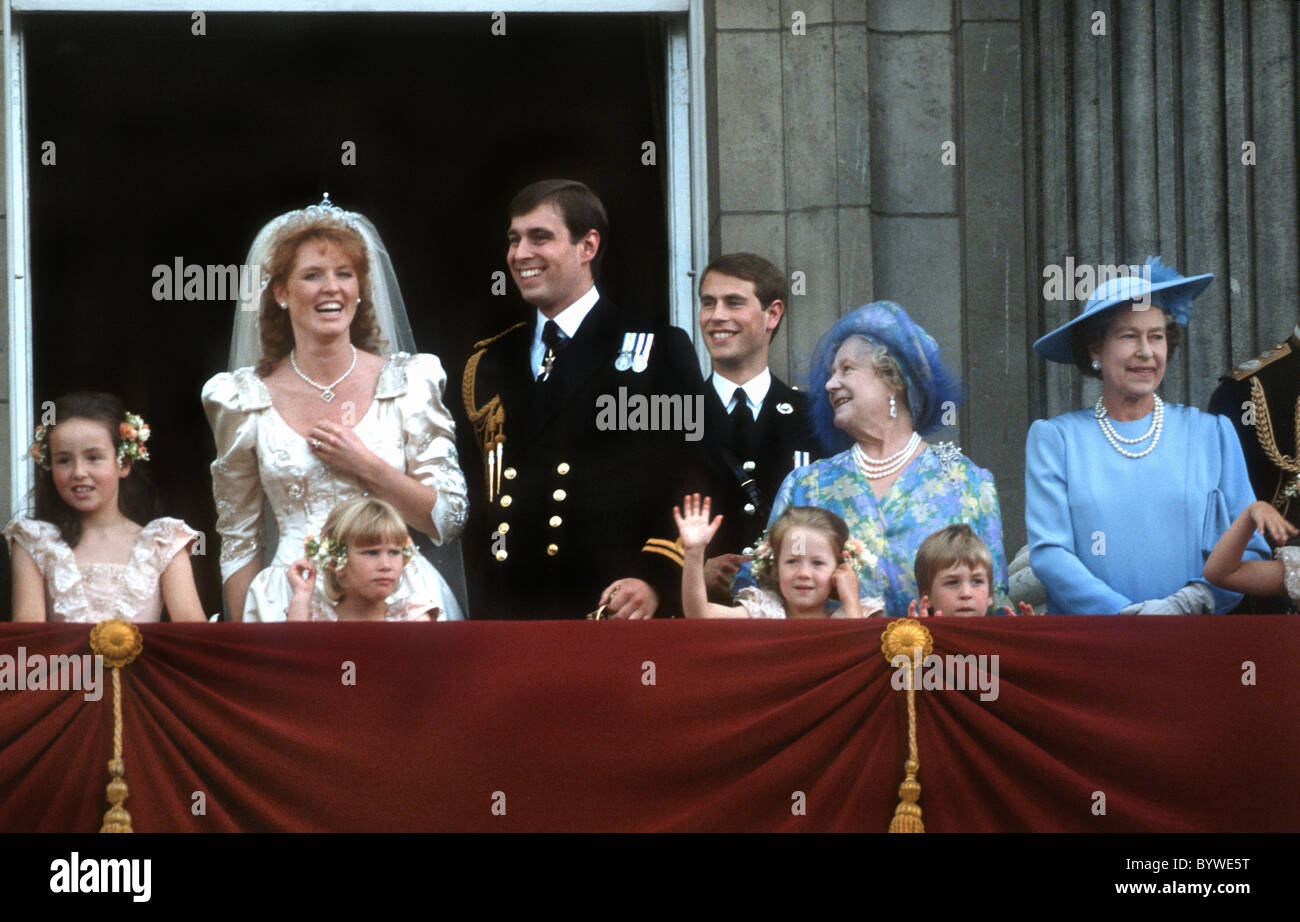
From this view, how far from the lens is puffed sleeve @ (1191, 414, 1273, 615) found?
7.34 m

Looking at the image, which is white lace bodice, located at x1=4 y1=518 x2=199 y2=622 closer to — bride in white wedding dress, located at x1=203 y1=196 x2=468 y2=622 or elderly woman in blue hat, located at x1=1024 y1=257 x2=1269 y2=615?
bride in white wedding dress, located at x1=203 y1=196 x2=468 y2=622

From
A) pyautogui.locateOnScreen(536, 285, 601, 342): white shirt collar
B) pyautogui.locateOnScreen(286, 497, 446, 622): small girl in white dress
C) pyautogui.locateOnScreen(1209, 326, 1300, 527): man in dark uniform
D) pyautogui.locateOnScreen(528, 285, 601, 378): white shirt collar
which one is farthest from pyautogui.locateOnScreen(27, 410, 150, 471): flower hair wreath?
pyautogui.locateOnScreen(1209, 326, 1300, 527): man in dark uniform

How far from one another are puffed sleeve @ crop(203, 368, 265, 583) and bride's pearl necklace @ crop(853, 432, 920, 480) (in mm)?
2039

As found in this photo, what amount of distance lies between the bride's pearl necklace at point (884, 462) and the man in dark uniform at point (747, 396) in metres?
0.19

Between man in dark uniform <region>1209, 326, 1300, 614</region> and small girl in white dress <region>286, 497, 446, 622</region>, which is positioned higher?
man in dark uniform <region>1209, 326, 1300, 614</region>

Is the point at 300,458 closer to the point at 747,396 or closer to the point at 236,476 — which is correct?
the point at 236,476

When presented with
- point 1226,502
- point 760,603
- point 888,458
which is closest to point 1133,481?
point 1226,502

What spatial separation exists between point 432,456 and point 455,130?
2487 mm

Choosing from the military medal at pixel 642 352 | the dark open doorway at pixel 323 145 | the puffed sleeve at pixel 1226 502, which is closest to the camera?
the puffed sleeve at pixel 1226 502

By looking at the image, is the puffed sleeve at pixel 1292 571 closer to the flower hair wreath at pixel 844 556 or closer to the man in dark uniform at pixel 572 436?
the flower hair wreath at pixel 844 556

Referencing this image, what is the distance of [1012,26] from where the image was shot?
9.18 m

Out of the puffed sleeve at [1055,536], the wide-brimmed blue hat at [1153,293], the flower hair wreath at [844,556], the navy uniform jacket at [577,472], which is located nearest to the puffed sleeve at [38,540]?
the navy uniform jacket at [577,472]

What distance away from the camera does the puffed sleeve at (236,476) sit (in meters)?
7.54
